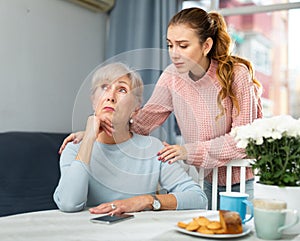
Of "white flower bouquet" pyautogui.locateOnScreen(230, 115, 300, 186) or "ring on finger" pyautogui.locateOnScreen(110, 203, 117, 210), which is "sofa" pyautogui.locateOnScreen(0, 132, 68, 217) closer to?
"ring on finger" pyautogui.locateOnScreen(110, 203, 117, 210)

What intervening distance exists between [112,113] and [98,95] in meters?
0.06

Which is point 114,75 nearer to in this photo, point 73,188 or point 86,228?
point 73,188

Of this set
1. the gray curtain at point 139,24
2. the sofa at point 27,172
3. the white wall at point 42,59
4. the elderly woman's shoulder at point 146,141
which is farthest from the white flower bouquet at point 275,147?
the gray curtain at point 139,24

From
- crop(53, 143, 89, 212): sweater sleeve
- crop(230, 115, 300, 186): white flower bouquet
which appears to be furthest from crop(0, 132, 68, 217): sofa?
crop(230, 115, 300, 186): white flower bouquet

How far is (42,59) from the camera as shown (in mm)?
2531

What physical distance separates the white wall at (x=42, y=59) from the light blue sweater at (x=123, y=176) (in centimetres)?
109

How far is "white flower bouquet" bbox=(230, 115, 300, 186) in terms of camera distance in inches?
39.1

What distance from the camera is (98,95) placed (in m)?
1.27

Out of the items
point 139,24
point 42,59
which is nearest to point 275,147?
point 42,59

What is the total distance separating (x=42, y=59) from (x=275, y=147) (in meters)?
1.80

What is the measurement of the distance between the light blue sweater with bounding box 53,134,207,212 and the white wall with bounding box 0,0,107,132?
1.09 meters

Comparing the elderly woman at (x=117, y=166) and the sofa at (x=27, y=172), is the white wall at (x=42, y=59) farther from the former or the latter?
the elderly woman at (x=117, y=166)

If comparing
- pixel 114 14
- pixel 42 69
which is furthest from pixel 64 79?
pixel 114 14

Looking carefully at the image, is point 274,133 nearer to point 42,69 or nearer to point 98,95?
point 98,95
